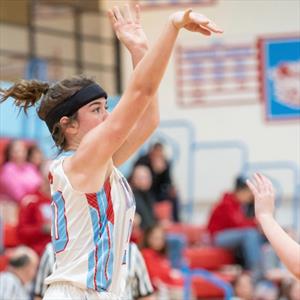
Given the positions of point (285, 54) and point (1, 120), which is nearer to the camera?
point (1, 120)

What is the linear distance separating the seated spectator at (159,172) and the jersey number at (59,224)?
8.77 m

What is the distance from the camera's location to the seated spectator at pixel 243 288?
36.3 feet

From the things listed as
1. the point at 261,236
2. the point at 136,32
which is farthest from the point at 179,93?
the point at 136,32

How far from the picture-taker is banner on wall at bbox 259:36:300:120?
13898mm

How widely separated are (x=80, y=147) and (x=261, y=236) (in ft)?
29.0

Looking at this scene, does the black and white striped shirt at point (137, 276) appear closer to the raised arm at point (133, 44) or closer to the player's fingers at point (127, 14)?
the raised arm at point (133, 44)

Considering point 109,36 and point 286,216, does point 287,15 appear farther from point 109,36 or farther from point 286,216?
point 109,36

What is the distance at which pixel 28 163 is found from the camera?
454 inches

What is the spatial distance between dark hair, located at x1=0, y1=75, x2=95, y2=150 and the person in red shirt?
814 cm

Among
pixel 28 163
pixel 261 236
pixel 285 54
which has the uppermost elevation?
pixel 285 54

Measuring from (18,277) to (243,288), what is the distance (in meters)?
3.37

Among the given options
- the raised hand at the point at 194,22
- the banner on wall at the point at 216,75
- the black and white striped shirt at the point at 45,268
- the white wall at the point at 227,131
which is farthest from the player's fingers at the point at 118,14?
the banner on wall at the point at 216,75

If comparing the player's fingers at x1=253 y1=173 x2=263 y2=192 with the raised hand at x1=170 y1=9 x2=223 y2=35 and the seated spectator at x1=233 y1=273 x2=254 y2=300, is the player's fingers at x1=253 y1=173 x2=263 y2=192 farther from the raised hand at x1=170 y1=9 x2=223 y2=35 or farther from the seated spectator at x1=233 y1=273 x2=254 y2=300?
the seated spectator at x1=233 y1=273 x2=254 y2=300

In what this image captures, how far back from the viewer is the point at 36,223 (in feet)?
32.1
